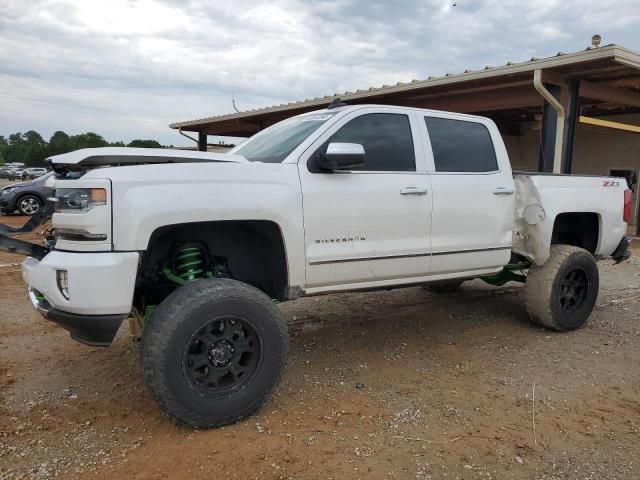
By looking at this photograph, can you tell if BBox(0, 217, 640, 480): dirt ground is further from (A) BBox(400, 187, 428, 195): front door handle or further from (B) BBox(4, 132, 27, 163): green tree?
(B) BBox(4, 132, 27, 163): green tree

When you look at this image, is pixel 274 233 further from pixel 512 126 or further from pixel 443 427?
pixel 512 126

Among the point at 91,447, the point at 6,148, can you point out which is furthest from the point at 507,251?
the point at 6,148

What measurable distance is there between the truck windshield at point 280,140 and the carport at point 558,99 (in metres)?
6.93

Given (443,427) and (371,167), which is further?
(371,167)

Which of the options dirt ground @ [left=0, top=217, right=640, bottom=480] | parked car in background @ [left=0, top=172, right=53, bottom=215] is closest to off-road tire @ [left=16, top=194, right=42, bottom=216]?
parked car in background @ [left=0, top=172, right=53, bottom=215]

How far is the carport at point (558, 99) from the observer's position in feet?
32.6

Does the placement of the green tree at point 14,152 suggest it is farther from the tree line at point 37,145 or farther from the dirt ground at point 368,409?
the dirt ground at point 368,409

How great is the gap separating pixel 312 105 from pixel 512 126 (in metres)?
7.15

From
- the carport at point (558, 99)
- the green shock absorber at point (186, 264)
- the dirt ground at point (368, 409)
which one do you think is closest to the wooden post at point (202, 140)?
the carport at point (558, 99)

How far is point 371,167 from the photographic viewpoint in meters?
4.13

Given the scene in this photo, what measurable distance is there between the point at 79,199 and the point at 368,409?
221cm

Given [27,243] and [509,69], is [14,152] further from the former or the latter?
[27,243]

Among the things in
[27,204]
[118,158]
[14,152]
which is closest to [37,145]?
[14,152]

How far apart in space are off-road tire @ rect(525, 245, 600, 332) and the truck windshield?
272 cm
